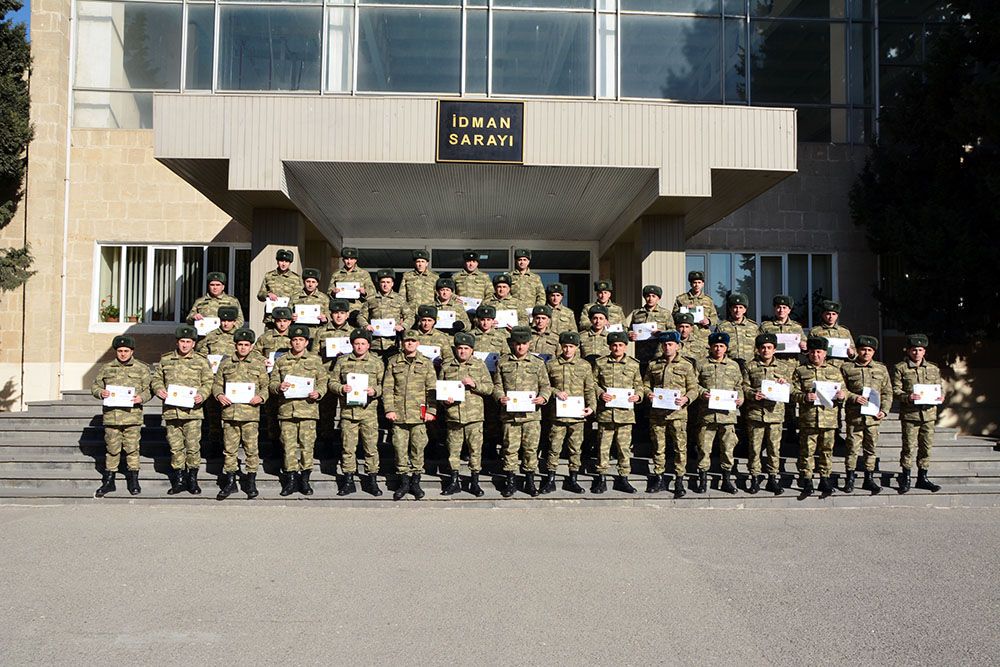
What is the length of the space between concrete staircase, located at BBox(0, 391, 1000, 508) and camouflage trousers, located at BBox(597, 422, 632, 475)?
0.34 m

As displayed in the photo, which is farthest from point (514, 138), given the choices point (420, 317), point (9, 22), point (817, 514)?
point (9, 22)

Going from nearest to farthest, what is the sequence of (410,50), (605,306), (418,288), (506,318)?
(506,318) < (605,306) < (418,288) < (410,50)

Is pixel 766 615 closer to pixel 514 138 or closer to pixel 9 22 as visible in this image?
pixel 514 138

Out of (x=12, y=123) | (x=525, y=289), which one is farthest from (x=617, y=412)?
(x=12, y=123)

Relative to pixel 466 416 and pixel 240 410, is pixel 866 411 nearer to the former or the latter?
pixel 466 416

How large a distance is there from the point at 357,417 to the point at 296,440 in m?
0.77

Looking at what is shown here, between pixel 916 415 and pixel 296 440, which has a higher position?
pixel 916 415

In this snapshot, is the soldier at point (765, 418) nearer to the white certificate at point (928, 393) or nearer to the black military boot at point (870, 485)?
the black military boot at point (870, 485)

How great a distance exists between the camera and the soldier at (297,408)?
314 inches

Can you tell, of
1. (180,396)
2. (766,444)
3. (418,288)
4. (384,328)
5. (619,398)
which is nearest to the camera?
(180,396)

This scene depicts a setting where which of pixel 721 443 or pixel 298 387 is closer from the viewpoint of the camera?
pixel 298 387

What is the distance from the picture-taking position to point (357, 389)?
799cm

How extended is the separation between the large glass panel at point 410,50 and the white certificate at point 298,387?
27.5ft

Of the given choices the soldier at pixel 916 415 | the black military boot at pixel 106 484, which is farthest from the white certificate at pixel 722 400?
the black military boot at pixel 106 484
